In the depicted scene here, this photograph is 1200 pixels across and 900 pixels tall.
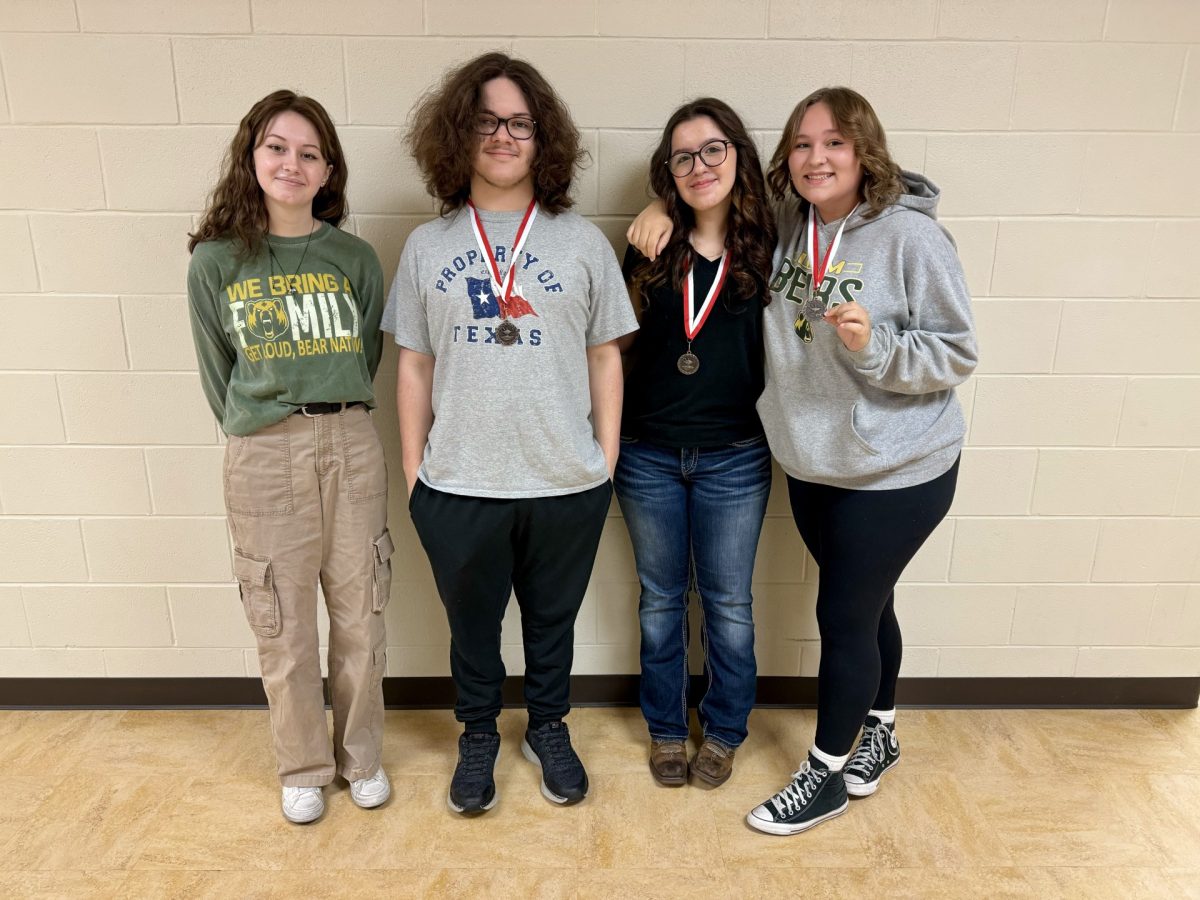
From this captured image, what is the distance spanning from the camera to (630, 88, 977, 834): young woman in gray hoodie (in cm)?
181

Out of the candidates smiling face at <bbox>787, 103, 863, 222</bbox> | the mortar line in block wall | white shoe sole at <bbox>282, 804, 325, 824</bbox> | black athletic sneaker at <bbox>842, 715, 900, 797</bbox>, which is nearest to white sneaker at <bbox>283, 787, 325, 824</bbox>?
white shoe sole at <bbox>282, 804, 325, 824</bbox>

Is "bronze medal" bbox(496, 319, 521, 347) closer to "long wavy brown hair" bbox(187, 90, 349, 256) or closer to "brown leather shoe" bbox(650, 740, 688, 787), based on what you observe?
"long wavy brown hair" bbox(187, 90, 349, 256)

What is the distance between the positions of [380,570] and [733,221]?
1.24 m

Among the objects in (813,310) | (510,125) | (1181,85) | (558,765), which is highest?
A: (1181,85)

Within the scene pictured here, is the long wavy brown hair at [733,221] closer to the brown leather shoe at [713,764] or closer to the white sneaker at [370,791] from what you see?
the brown leather shoe at [713,764]

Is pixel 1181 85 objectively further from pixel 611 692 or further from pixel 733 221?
pixel 611 692

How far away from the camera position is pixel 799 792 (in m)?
2.12

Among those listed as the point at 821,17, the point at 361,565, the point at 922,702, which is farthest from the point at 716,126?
the point at 922,702

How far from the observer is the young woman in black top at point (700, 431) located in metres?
1.98

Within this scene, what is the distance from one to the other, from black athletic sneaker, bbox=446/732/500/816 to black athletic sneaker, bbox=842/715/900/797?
0.95 m

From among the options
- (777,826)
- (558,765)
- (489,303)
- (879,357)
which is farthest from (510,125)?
(777,826)

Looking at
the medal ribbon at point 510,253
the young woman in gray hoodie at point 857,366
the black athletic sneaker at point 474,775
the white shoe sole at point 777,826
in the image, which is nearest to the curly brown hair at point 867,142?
the young woman in gray hoodie at point 857,366

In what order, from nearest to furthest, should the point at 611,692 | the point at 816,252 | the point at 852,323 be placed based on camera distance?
the point at 852,323 < the point at 816,252 < the point at 611,692

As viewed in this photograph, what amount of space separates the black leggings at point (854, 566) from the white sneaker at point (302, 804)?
132 centimetres
